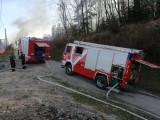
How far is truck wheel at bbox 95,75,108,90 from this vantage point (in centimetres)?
1591

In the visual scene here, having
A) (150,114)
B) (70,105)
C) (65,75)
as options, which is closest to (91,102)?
(70,105)

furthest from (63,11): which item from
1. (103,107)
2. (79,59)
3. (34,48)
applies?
(103,107)

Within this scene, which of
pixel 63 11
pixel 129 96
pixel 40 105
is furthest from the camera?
pixel 63 11

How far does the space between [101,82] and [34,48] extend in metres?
10.4

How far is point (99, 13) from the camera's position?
135 feet

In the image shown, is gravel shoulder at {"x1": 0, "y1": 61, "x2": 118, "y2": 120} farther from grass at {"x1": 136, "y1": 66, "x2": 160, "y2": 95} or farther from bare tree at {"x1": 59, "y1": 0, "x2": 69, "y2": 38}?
bare tree at {"x1": 59, "y1": 0, "x2": 69, "y2": 38}

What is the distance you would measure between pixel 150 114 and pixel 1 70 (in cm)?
1409

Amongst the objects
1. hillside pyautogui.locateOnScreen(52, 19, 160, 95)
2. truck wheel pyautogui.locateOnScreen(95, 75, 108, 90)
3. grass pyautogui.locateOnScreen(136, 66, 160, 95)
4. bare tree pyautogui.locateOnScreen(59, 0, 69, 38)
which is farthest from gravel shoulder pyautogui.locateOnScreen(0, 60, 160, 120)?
bare tree pyautogui.locateOnScreen(59, 0, 69, 38)

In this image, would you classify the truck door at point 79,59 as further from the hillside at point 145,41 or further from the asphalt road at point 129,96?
the hillside at point 145,41

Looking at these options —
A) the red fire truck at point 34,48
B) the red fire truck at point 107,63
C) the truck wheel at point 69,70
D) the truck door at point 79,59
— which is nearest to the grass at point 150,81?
the red fire truck at point 107,63

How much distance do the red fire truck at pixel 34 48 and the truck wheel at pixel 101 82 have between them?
31.8 ft

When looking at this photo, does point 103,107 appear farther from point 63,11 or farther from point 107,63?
point 63,11

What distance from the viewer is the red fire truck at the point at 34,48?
2369 centimetres

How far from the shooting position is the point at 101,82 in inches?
639
